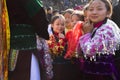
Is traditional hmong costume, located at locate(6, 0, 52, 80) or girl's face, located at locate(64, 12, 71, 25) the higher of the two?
girl's face, located at locate(64, 12, 71, 25)

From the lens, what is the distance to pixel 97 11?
4.09 metres

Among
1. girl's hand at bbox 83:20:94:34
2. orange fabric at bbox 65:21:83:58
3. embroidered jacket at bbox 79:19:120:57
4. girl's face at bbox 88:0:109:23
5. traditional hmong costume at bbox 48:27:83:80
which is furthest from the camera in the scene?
traditional hmong costume at bbox 48:27:83:80

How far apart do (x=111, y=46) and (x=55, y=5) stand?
17.9 m

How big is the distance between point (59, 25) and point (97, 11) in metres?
1.35

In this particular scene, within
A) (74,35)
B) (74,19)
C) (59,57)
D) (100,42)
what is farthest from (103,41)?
(74,19)

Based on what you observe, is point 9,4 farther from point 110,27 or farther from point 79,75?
point 79,75

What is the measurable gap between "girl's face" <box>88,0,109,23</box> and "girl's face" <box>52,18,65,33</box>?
3.94 ft

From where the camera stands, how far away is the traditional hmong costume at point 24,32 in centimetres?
322

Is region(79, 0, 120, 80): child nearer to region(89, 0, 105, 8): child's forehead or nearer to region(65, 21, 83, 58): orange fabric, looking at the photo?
region(89, 0, 105, 8): child's forehead

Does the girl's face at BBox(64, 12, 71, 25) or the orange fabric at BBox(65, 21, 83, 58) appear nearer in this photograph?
the orange fabric at BBox(65, 21, 83, 58)

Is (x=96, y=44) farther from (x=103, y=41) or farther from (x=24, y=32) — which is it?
(x=24, y=32)

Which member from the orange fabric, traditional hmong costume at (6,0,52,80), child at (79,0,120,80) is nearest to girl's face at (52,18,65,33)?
the orange fabric

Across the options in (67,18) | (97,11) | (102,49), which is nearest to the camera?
(102,49)

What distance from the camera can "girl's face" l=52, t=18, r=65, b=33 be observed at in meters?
5.32
